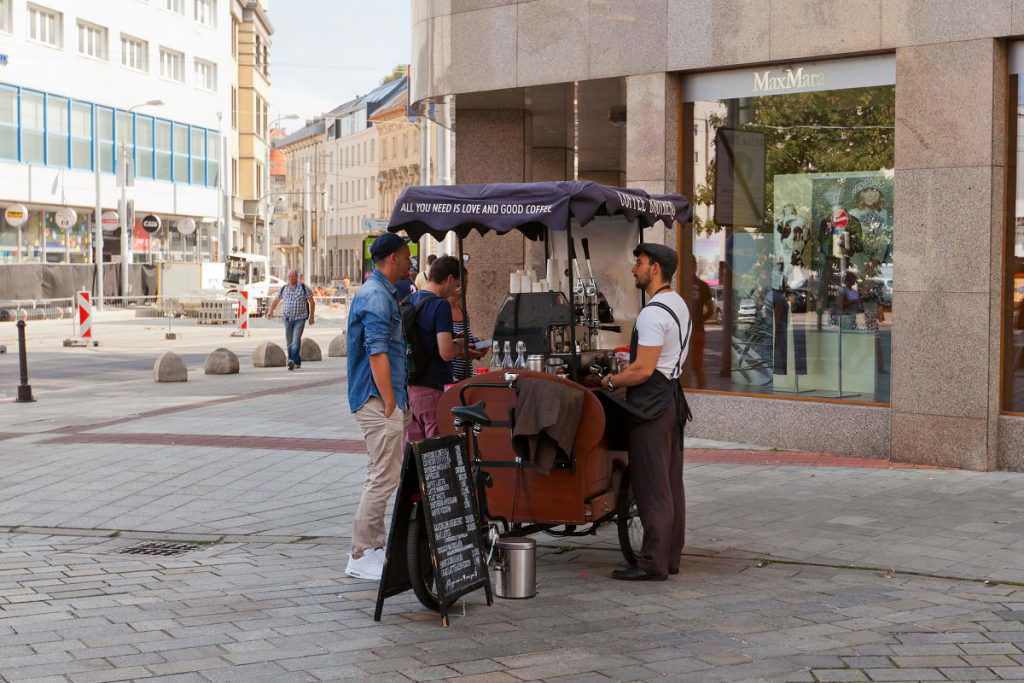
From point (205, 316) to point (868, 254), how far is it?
33.6 meters

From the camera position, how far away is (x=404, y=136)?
10606 cm

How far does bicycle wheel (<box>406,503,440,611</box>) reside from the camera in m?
6.79

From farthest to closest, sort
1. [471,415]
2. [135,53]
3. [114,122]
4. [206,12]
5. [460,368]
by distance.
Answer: [206,12] < [135,53] < [114,122] < [460,368] < [471,415]

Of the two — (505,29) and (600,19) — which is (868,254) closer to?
(600,19)

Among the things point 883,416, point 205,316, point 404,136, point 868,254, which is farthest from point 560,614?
point 404,136

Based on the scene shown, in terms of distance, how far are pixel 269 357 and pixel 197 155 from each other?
1678 inches

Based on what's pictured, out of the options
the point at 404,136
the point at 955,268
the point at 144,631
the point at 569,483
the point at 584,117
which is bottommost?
the point at 144,631

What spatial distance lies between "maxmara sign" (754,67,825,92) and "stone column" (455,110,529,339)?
417 cm

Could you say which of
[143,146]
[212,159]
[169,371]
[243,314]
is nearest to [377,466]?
[169,371]

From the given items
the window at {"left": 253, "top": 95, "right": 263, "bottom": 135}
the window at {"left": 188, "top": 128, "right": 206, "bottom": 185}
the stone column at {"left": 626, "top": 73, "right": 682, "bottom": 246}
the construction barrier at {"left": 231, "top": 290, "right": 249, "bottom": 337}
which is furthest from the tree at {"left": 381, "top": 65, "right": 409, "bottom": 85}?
the stone column at {"left": 626, "top": 73, "right": 682, "bottom": 246}

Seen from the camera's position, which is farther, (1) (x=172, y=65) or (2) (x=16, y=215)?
(1) (x=172, y=65)

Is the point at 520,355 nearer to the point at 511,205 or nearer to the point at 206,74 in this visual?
the point at 511,205

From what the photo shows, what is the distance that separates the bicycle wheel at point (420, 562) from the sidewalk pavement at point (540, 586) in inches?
4.3

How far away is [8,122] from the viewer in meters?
48.9
